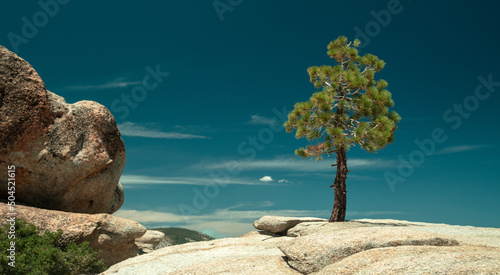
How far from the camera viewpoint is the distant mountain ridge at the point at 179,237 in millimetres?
29016

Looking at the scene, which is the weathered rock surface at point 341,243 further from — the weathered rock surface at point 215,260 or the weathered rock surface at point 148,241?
the weathered rock surface at point 148,241

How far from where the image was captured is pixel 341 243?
9688 mm

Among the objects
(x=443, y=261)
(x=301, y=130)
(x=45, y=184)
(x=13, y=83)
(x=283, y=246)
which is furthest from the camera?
(x=301, y=130)

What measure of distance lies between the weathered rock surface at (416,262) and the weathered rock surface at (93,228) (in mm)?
8713

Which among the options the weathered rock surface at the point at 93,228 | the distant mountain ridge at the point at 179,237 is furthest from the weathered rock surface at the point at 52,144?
the distant mountain ridge at the point at 179,237

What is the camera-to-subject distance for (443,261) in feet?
25.3

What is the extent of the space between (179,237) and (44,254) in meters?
21.0

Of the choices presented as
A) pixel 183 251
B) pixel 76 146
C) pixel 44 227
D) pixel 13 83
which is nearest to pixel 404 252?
pixel 183 251

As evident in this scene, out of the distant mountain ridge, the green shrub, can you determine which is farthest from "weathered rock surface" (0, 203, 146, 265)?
the distant mountain ridge

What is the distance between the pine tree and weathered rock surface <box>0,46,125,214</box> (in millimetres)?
9710

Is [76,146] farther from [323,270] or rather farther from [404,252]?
[404,252]

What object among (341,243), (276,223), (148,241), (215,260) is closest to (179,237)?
(148,241)

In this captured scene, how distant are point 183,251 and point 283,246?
→ 4.11 metres

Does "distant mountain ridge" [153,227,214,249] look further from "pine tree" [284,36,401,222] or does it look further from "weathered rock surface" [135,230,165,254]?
"pine tree" [284,36,401,222]
